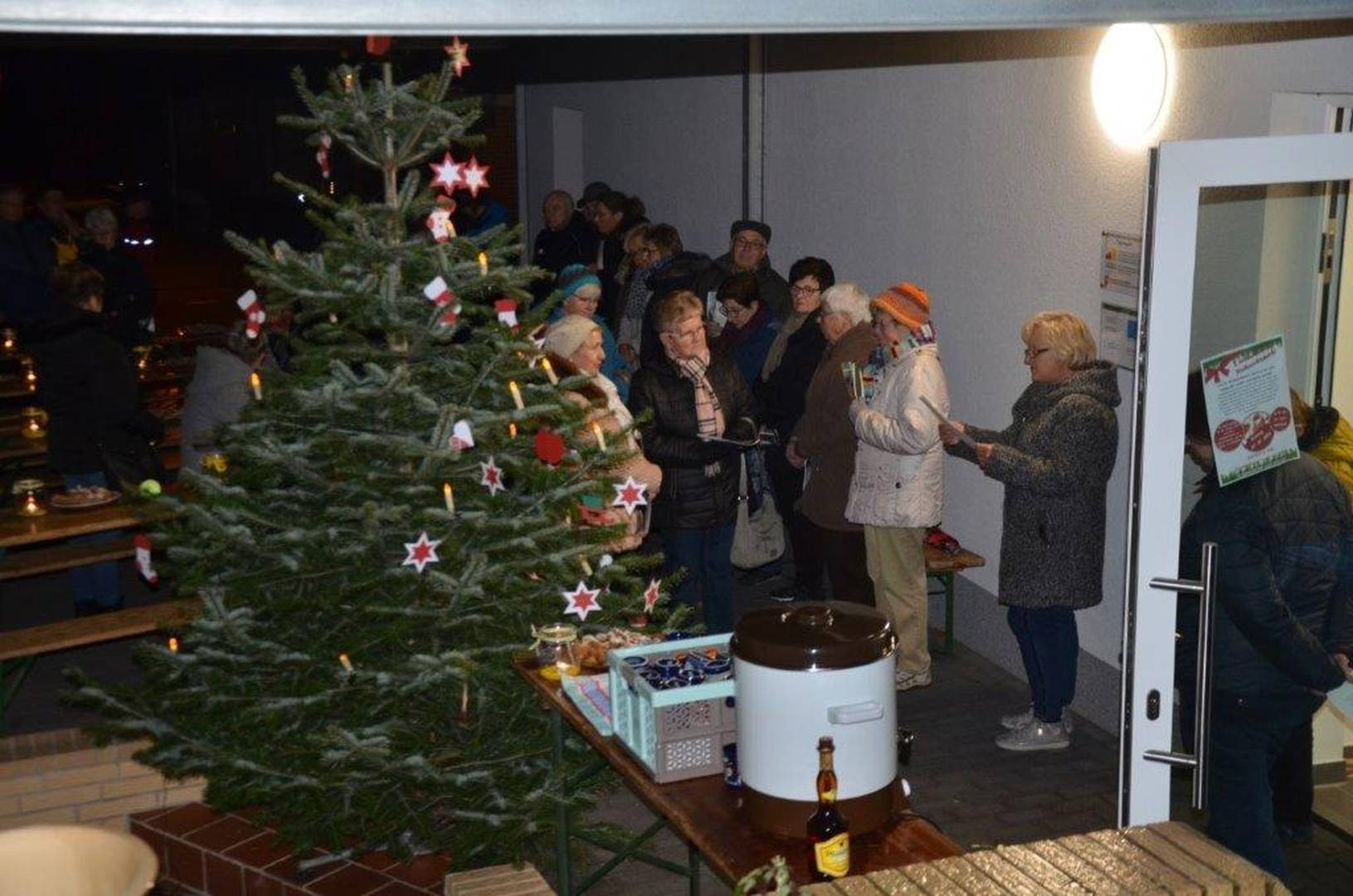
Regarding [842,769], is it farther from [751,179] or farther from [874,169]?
[751,179]

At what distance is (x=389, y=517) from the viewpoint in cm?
516

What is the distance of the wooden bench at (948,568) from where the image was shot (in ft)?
26.0

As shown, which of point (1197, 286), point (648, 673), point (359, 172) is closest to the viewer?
point (648, 673)

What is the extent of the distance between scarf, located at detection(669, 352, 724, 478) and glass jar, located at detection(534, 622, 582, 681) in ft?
7.86

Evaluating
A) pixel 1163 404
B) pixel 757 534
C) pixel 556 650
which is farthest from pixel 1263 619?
pixel 757 534

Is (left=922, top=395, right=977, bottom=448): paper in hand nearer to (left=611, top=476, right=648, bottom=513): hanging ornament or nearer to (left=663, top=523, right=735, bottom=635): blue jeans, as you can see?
(left=663, top=523, right=735, bottom=635): blue jeans

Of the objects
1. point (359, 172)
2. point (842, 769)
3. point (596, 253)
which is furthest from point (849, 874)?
point (359, 172)

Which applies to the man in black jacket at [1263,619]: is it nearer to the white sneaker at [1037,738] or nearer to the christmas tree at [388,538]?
the christmas tree at [388,538]

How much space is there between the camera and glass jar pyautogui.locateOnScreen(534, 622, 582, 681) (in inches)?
200

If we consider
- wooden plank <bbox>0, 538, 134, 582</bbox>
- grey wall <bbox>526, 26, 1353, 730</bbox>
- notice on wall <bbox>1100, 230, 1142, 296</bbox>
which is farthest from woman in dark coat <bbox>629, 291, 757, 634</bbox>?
wooden plank <bbox>0, 538, 134, 582</bbox>

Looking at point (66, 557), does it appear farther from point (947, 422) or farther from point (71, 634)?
point (947, 422)

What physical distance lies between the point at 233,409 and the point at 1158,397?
15.3ft

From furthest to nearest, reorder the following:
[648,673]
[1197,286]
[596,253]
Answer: [596,253] → [1197,286] → [648,673]

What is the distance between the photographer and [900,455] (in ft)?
23.7
